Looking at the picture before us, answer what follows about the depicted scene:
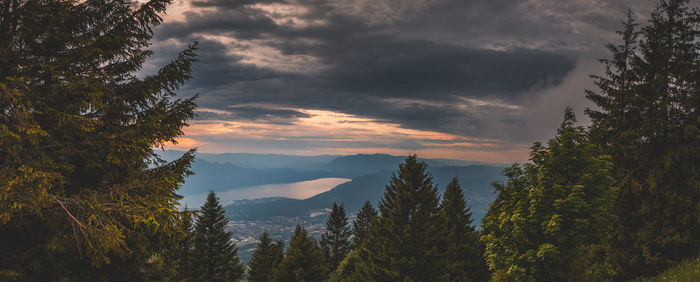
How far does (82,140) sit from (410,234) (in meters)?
16.0

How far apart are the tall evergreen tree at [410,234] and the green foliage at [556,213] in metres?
4.58

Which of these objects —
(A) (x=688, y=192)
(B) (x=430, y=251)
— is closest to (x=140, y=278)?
(B) (x=430, y=251)

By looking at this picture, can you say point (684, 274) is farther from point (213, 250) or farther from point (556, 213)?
point (213, 250)

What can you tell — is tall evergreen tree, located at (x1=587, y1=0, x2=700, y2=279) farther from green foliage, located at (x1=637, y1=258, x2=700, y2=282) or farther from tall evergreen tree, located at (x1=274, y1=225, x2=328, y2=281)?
tall evergreen tree, located at (x1=274, y1=225, x2=328, y2=281)

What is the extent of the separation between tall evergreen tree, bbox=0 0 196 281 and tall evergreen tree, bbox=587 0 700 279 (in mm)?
21821

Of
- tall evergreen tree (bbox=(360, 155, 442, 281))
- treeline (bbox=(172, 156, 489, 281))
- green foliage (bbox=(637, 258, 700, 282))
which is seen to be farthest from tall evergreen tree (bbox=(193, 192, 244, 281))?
green foliage (bbox=(637, 258, 700, 282))

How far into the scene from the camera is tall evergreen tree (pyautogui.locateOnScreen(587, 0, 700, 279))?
1544 centimetres

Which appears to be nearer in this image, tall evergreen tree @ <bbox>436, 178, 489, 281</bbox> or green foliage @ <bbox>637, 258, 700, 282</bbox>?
green foliage @ <bbox>637, 258, 700, 282</bbox>

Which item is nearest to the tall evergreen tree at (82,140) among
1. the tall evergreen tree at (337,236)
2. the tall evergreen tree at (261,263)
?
the tall evergreen tree at (261,263)

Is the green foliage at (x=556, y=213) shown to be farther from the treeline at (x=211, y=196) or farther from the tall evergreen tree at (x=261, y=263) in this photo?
the tall evergreen tree at (x=261, y=263)

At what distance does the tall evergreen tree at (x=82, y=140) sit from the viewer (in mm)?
6398

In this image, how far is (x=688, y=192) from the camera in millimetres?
15547

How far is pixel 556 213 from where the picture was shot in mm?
13523

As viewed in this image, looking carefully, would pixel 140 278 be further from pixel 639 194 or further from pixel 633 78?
pixel 633 78
